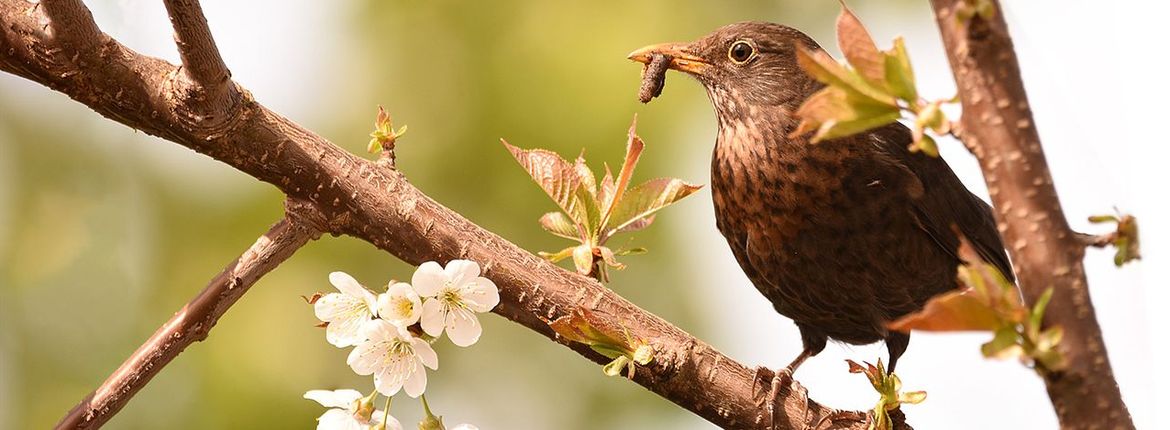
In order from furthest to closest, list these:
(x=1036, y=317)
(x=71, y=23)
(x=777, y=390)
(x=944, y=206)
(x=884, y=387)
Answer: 1. (x=944, y=206)
2. (x=777, y=390)
3. (x=884, y=387)
4. (x=71, y=23)
5. (x=1036, y=317)

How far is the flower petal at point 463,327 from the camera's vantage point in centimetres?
165

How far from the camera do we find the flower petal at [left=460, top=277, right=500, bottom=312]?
165 centimetres

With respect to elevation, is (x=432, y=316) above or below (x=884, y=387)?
above

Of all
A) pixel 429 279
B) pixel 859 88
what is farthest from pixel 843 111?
pixel 429 279

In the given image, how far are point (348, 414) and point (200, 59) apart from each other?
534mm

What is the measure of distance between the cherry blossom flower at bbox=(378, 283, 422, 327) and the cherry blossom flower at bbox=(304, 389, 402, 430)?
0.14 meters

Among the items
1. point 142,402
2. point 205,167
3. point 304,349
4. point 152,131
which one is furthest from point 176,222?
point 152,131

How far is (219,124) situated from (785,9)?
4.91 meters

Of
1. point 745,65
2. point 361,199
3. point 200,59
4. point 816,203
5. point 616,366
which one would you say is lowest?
point 616,366

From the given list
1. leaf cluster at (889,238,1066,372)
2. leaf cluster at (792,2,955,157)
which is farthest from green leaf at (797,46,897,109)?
leaf cluster at (889,238,1066,372)

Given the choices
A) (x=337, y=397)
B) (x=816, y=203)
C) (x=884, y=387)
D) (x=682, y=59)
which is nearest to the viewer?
(x=337, y=397)

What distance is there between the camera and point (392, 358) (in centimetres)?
165

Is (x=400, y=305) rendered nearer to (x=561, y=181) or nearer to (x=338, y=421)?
(x=338, y=421)

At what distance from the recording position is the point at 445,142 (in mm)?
5969
